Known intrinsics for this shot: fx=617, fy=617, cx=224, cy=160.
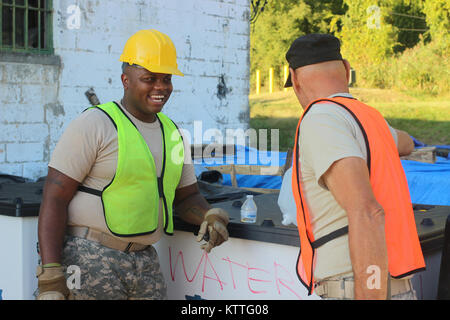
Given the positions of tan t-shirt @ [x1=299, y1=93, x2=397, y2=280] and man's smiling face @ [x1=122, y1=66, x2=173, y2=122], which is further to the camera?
man's smiling face @ [x1=122, y1=66, x2=173, y2=122]

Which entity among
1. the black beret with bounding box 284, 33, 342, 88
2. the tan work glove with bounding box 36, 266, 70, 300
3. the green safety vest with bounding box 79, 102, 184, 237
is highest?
the black beret with bounding box 284, 33, 342, 88

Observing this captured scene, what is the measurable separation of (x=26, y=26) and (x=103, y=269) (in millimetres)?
5149

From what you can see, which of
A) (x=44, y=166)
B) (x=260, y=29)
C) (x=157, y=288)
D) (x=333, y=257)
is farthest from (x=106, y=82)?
(x=260, y=29)

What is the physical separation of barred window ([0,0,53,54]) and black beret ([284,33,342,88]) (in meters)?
5.53

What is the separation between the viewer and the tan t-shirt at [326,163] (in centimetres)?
212

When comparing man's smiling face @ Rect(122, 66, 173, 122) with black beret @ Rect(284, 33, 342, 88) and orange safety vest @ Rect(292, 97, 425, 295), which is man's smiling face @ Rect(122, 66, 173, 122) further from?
orange safety vest @ Rect(292, 97, 425, 295)

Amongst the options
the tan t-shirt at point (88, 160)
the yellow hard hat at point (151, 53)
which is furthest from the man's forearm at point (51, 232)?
the yellow hard hat at point (151, 53)

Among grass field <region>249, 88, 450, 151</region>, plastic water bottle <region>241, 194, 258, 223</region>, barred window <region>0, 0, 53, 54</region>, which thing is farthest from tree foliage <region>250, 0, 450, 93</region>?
plastic water bottle <region>241, 194, 258, 223</region>

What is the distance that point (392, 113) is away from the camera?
792 inches

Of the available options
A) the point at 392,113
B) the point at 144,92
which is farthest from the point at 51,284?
the point at 392,113

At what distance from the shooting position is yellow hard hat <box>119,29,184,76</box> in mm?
3166

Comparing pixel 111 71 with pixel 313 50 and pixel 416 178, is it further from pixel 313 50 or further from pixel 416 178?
pixel 313 50

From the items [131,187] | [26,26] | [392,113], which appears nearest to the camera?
[131,187]
